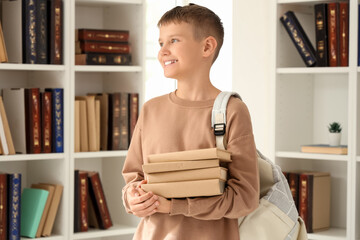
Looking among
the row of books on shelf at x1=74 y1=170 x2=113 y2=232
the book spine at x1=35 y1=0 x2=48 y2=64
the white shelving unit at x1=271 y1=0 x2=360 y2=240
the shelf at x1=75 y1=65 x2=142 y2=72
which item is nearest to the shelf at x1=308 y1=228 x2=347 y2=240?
the white shelving unit at x1=271 y1=0 x2=360 y2=240

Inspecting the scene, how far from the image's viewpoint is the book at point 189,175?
1.36 meters

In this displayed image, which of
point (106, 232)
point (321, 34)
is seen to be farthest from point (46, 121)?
point (321, 34)

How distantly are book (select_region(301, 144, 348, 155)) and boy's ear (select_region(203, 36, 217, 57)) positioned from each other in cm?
140

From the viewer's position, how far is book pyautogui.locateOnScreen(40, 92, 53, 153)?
8.55 feet

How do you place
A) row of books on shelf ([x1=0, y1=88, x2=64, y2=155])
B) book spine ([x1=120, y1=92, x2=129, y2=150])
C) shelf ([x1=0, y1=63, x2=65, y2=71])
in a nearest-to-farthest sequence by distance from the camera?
shelf ([x1=0, y1=63, x2=65, y2=71]) → row of books on shelf ([x1=0, y1=88, x2=64, y2=155]) → book spine ([x1=120, y1=92, x2=129, y2=150])

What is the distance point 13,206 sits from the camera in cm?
254

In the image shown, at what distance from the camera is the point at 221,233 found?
4.71 feet

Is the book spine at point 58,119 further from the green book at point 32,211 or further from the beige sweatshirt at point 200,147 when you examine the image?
the beige sweatshirt at point 200,147

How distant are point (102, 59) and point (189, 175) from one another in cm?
150

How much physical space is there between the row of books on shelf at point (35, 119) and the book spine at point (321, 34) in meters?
1.17

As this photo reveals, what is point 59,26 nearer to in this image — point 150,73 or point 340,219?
point 150,73

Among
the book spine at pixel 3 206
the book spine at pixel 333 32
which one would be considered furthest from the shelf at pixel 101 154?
the book spine at pixel 333 32

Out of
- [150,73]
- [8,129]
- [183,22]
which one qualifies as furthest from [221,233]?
[150,73]

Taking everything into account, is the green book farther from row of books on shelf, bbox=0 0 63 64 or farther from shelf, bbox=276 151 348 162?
shelf, bbox=276 151 348 162
